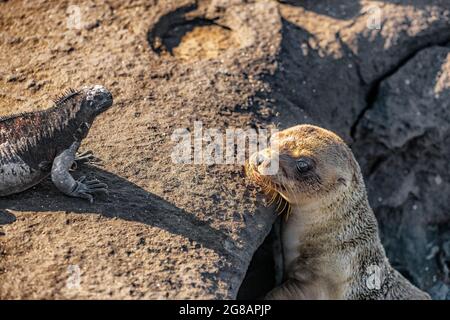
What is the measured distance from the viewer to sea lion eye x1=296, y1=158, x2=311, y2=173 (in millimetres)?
6688

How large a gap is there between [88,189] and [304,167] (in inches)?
77.3

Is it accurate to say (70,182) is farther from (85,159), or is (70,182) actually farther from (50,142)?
(85,159)

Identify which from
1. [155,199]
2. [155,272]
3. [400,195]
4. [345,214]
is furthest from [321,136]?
[400,195]

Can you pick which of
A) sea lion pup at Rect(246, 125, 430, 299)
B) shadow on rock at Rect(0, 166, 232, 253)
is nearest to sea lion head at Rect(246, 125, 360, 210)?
sea lion pup at Rect(246, 125, 430, 299)

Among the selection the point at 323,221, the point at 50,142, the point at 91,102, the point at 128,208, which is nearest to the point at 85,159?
the point at 50,142

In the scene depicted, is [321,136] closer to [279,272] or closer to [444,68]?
[279,272]

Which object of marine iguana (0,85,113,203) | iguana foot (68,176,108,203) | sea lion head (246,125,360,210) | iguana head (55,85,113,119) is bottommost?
sea lion head (246,125,360,210)

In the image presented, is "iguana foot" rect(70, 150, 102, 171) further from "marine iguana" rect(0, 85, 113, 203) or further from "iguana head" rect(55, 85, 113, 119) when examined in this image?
"iguana head" rect(55, 85, 113, 119)

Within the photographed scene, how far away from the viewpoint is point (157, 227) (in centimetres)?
608

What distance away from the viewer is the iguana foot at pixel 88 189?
6.17 meters

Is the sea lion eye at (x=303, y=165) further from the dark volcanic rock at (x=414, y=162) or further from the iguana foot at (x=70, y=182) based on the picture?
the dark volcanic rock at (x=414, y=162)

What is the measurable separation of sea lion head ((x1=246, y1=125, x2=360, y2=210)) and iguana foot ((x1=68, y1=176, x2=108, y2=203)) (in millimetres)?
1432

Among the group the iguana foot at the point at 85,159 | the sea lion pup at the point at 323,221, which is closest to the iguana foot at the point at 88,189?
the iguana foot at the point at 85,159

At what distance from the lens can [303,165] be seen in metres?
6.68
